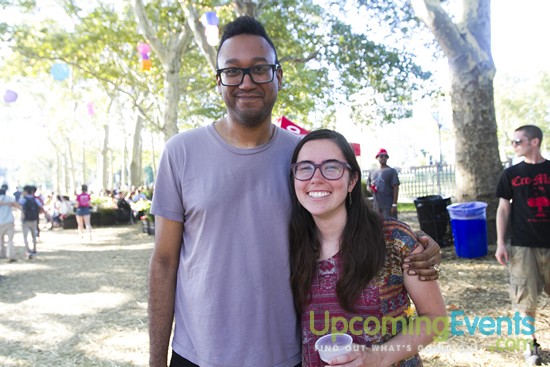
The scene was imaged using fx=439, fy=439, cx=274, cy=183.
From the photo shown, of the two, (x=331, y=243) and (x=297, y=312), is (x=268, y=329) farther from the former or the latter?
(x=331, y=243)

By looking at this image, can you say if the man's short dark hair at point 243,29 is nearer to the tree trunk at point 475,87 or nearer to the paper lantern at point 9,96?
the tree trunk at point 475,87

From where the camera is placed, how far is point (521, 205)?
4.07m

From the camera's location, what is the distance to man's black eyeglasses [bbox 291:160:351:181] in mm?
1797

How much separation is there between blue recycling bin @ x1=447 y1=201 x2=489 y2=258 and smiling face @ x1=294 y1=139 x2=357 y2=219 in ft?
20.9

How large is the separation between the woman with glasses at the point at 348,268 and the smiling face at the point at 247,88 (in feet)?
0.78

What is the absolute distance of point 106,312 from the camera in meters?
6.45

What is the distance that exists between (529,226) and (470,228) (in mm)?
3726

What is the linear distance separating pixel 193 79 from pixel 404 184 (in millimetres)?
12699

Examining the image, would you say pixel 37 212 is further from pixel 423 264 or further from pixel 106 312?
pixel 423 264

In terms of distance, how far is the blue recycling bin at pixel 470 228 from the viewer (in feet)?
24.5

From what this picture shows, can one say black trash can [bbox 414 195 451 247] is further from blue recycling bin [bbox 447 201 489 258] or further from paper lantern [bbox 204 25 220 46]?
paper lantern [bbox 204 25 220 46]

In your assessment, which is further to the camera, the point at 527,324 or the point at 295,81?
the point at 295,81

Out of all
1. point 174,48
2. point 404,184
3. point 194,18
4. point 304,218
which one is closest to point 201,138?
point 304,218

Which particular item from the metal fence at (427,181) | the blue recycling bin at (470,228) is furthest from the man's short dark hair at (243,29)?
the metal fence at (427,181)
